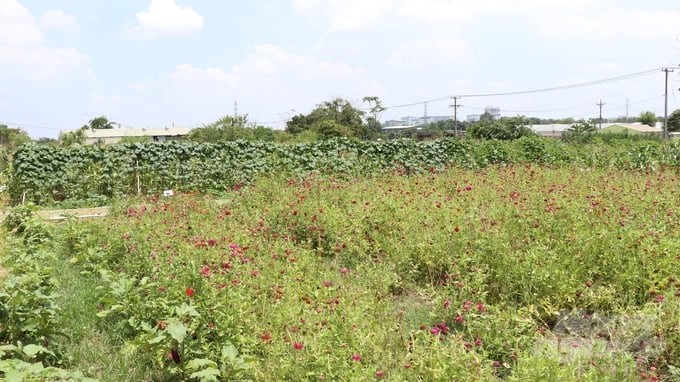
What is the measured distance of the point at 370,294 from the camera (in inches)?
164

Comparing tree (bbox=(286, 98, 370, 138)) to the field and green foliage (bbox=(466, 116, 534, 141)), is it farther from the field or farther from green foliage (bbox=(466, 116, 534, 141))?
the field

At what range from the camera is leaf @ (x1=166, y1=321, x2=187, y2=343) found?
3009mm

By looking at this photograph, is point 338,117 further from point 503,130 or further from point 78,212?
point 78,212

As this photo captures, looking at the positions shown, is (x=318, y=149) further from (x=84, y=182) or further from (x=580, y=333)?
(x=580, y=333)

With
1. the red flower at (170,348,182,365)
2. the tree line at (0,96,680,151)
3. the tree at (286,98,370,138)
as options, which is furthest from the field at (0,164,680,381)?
the tree at (286,98,370,138)

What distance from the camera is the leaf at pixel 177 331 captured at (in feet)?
9.87

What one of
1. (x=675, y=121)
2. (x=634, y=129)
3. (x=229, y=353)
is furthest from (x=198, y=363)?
(x=634, y=129)

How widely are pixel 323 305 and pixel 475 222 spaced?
2136 millimetres

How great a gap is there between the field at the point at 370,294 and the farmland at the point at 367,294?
2cm

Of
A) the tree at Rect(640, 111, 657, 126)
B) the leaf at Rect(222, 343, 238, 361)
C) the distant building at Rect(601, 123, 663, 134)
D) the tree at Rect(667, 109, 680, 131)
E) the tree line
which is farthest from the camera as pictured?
the tree at Rect(640, 111, 657, 126)

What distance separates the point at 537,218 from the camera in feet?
18.1

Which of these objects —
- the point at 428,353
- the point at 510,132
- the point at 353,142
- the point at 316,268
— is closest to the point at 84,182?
the point at 353,142

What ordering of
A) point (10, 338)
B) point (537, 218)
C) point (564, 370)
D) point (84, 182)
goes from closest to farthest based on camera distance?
1. point (564, 370)
2. point (10, 338)
3. point (537, 218)
4. point (84, 182)

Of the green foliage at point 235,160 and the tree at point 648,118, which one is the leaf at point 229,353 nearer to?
the green foliage at point 235,160
